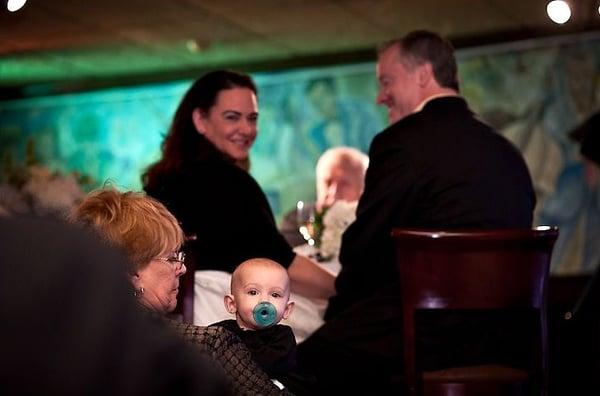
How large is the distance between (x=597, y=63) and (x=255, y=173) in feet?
11.8

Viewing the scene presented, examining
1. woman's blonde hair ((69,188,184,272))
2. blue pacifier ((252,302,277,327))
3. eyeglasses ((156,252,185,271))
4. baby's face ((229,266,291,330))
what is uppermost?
woman's blonde hair ((69,188,184,272))

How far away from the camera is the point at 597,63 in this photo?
8445 mm

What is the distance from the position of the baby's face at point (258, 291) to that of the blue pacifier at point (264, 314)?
0.02 metres

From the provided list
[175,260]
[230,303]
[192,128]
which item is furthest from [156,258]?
[192,128]

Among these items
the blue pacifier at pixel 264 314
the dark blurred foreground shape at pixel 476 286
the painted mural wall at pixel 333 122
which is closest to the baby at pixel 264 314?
the blue pacifier at pixel 264 314

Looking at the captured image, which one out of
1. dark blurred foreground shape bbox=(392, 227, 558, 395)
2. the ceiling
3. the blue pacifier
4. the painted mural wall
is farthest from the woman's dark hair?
the painted mural wall

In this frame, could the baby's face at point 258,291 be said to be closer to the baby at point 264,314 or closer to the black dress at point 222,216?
the baby at point 264,314

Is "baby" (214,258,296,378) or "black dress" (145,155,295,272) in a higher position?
"black dress" (145,155,295,272)

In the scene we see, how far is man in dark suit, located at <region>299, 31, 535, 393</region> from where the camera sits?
2.71 metres

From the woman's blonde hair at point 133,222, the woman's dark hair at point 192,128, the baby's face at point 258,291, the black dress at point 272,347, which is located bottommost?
the black dress at point 272,347

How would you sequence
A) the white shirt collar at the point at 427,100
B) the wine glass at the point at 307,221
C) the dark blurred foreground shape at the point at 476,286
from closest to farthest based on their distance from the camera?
the dark blurred foreground shape at the point at 476,286, the white shirt collar at the point at 427,100, the wine glass at the point at 307,221

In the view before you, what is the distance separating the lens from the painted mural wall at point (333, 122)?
8547 mm

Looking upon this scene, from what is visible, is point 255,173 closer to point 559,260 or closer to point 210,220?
point 559,260

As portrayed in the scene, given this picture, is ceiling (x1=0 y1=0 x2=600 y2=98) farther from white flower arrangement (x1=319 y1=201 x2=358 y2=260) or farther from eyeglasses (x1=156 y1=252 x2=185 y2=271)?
eyeglasses (x1=156 y1=252 x2=185 y2=271)
